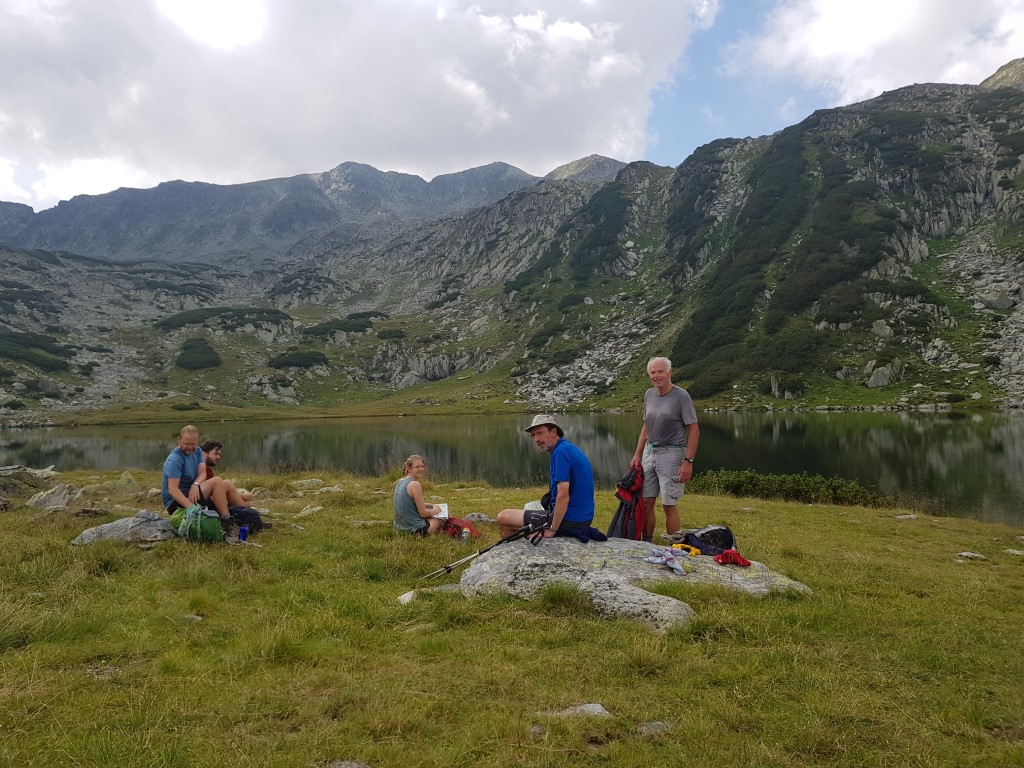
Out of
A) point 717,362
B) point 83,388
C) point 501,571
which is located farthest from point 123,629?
point 83,388

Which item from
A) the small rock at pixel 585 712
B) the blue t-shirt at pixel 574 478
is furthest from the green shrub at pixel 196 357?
the small rock at pixel 585 712

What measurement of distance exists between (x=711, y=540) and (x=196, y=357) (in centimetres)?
18335

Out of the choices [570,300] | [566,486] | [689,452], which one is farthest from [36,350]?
[689,452]

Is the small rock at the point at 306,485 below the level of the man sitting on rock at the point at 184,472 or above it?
below

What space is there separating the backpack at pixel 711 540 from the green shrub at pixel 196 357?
578ft

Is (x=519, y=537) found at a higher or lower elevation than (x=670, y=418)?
lower

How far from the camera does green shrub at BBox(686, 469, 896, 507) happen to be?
23.5 metres

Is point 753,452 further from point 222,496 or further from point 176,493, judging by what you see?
point 176,493

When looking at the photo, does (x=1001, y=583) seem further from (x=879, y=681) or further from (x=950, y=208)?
(x=950, y=208)

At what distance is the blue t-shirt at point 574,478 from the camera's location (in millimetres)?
8438

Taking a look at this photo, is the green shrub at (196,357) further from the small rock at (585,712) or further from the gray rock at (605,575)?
the small rock at (585,712)

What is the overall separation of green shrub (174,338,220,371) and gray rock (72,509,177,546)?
16936cm

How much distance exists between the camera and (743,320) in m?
124

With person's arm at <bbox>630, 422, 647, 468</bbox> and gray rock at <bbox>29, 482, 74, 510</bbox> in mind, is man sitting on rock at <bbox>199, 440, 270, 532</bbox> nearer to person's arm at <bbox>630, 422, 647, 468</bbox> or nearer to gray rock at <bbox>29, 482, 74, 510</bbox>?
gray rock at <bbox>29, 482, 74, 510</bbox>
